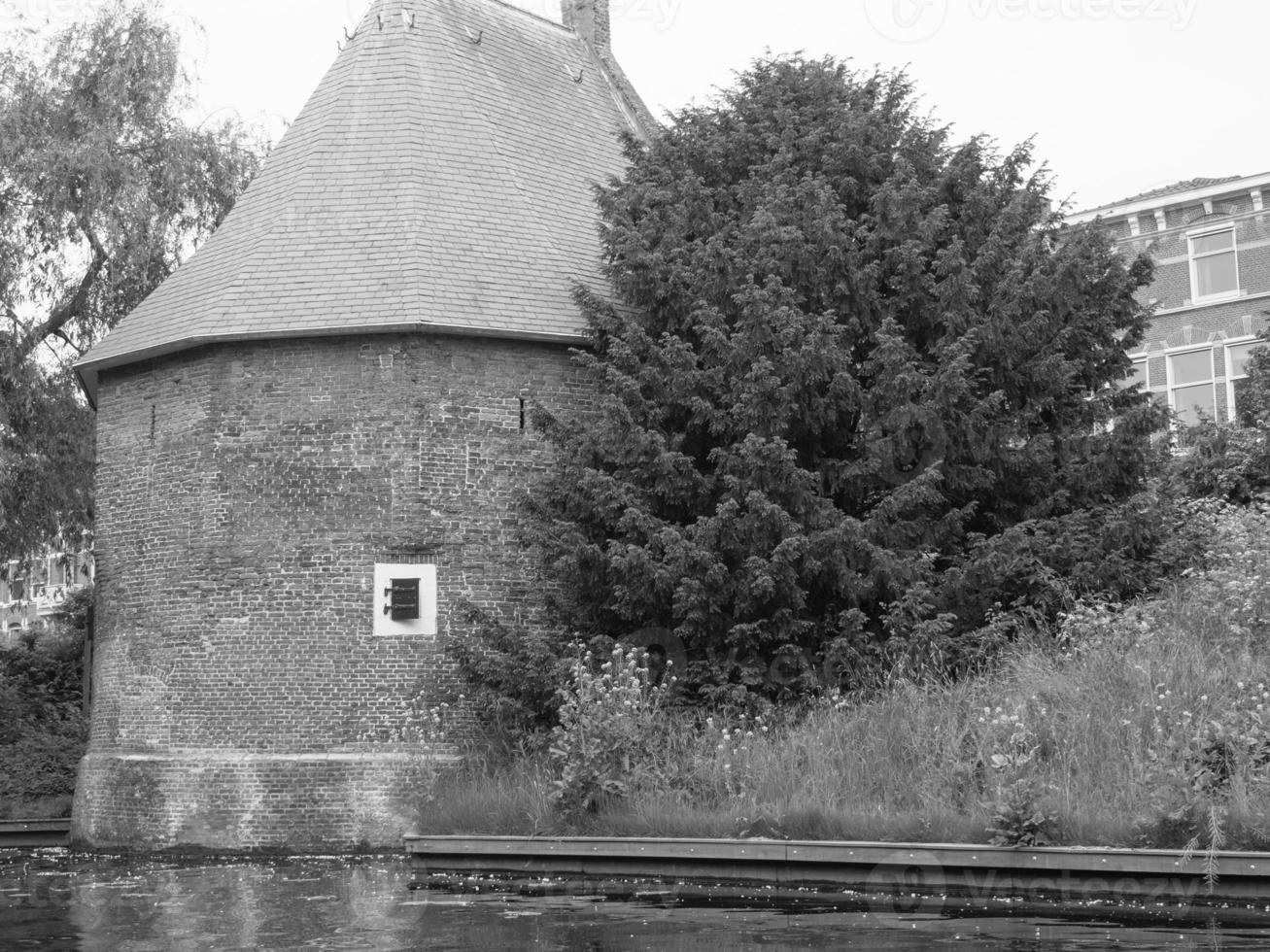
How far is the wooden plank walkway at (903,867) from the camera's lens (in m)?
9.78

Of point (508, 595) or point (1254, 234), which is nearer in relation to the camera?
point (508, 595)

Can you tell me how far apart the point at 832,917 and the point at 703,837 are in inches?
105

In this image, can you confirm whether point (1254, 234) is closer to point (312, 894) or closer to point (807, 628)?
point (807, 628)

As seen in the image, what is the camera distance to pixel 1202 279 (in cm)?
3300

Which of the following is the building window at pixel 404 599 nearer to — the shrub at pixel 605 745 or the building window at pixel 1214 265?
the shrub at pixel 605 745

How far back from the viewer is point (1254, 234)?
1265 inches

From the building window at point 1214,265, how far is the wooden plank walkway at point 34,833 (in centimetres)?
2409

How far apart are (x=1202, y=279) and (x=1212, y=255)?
0.53 metres

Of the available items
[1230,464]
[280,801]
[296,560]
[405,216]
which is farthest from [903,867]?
[1230,464]

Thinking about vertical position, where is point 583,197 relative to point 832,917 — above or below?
above

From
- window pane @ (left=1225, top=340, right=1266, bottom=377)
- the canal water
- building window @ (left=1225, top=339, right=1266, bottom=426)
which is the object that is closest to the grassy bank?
the canal water

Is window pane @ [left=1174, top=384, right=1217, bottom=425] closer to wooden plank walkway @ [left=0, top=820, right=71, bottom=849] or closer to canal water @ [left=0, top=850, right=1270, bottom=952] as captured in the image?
wooden plank walkway @ [left=0, top=820, right=71, bottom=849]

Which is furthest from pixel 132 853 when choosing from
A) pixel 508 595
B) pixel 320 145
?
pixel 320 145

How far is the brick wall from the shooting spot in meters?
17.6
